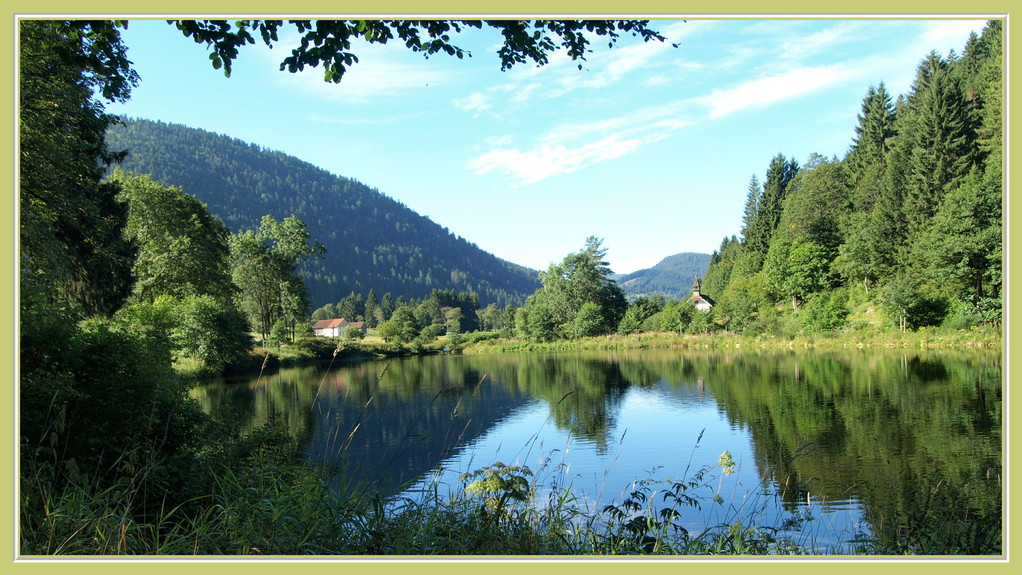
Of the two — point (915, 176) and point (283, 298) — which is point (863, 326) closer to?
point (915, 176)

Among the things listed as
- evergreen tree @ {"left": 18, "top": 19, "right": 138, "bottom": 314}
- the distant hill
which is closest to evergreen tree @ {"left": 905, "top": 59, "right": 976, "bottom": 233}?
the distant hill

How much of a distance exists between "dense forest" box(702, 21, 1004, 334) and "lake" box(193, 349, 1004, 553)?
196 centimetres

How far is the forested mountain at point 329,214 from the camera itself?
854 inches

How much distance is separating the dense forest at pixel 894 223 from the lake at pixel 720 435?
196 cm

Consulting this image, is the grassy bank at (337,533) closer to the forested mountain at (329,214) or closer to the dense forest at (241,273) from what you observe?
the dense forest at (241,273)

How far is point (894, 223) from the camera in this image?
26.3 m

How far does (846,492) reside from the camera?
6.91m

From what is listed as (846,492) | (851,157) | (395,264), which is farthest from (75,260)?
(395,264)

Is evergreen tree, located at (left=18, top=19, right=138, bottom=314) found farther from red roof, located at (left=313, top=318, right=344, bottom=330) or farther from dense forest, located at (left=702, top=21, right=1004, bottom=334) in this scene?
red roof, located at (left=313, top=318, right=344, bottom=330)

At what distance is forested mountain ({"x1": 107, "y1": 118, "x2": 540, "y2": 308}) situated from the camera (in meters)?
21.7

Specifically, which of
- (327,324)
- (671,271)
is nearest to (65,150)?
(671,271)

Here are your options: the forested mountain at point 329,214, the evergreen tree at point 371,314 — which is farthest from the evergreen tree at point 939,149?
the evergreen tree at point 371,314

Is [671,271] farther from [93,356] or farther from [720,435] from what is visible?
[93,356]
